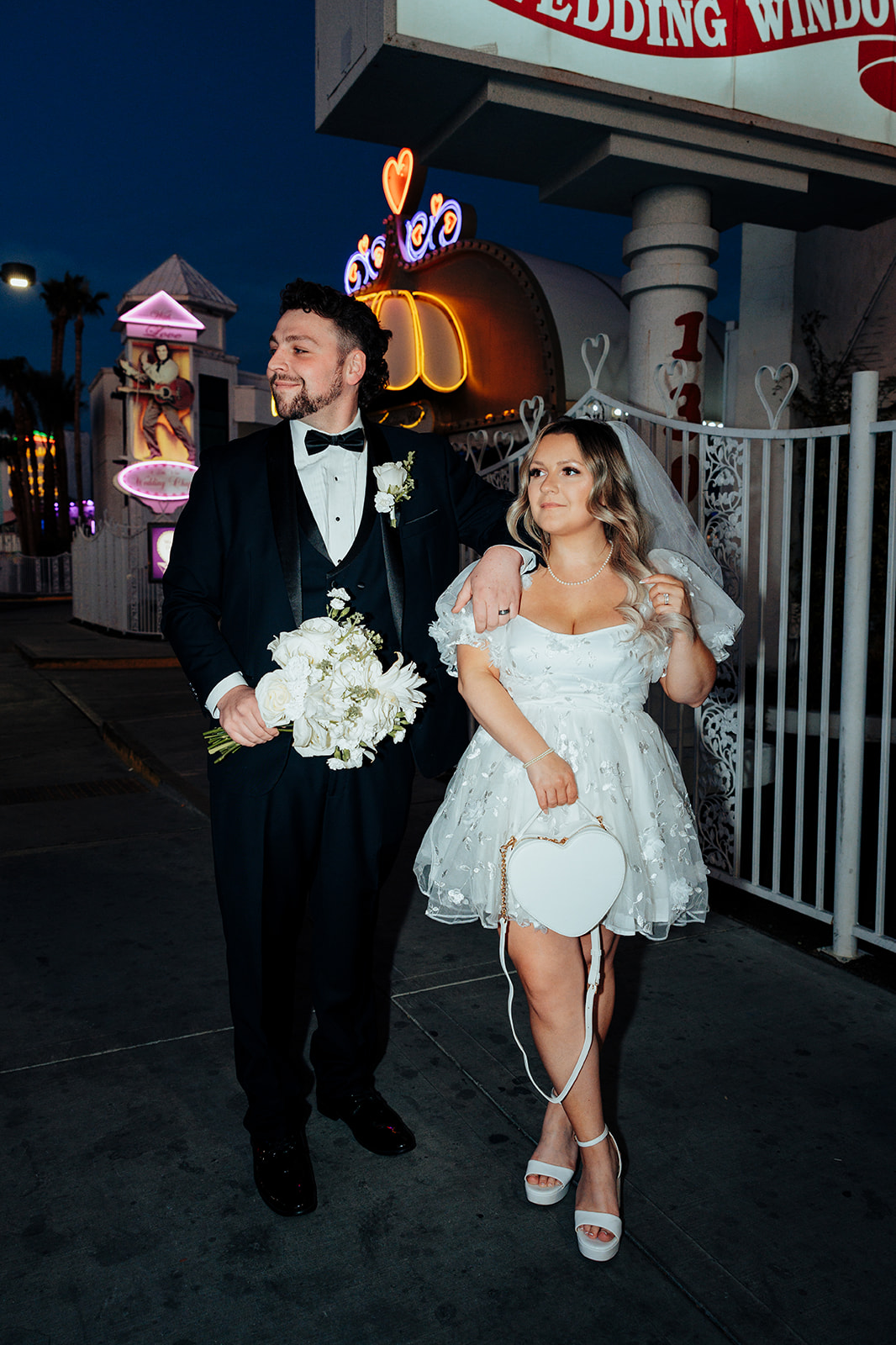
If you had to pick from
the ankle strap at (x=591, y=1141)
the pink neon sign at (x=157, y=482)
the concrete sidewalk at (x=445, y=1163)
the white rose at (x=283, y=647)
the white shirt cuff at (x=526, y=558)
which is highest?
the pink neon sign at (x=157, y=482)

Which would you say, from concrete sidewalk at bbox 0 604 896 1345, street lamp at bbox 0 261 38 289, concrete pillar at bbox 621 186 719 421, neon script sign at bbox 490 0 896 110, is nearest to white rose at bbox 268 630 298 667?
concrete sidewalk at bbox 0 604 896 1345

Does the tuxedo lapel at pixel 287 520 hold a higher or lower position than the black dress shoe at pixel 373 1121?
higher

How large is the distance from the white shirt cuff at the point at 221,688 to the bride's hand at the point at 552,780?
2.51 feet

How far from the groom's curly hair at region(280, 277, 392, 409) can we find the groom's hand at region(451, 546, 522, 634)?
0.66 metres

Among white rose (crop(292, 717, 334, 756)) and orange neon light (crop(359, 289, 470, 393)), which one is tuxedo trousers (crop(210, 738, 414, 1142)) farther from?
orange neon light (crop(359, 289, 470, 393))

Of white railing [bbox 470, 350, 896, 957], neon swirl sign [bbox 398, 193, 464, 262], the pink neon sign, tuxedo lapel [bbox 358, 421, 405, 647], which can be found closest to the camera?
tuxedo lapel [bbox 358, 421, 405, 647]

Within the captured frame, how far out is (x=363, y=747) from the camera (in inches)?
96.8

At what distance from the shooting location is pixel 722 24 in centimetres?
596

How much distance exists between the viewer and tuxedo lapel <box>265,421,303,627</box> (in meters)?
2.56

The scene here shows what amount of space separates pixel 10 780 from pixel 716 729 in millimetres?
5253

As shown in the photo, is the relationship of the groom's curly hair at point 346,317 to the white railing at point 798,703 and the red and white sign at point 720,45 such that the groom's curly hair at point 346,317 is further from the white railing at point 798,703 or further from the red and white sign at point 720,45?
the red and white sign at point 720,45

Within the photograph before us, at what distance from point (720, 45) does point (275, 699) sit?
18.9ft

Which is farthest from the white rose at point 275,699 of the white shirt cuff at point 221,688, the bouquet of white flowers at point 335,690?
the white shirt cuff at point 221,688

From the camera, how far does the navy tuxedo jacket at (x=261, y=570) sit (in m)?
2.55
